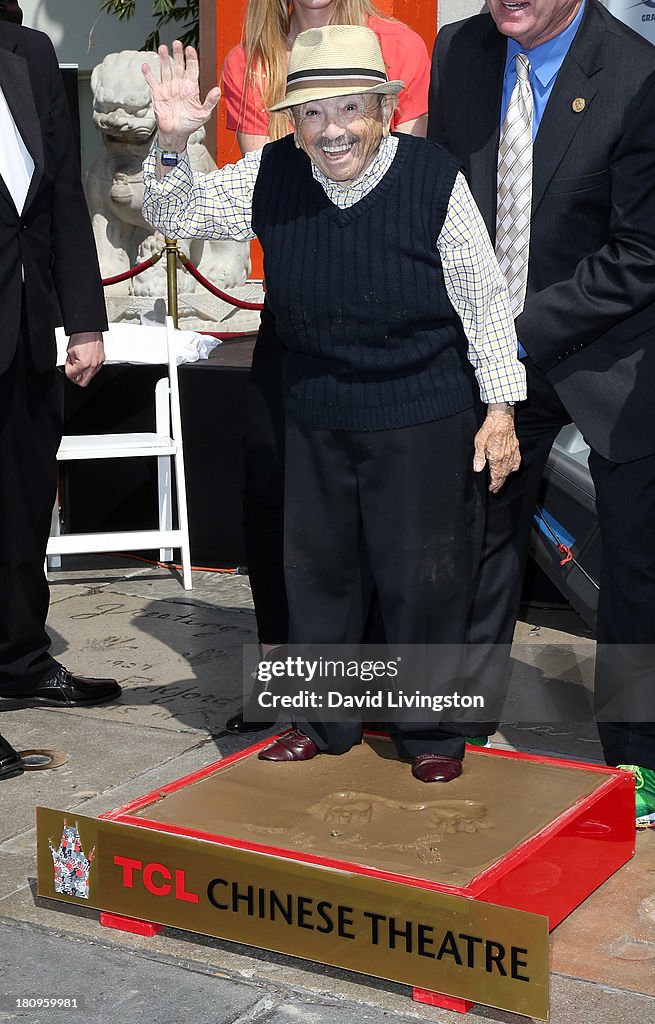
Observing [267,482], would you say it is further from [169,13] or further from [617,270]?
[169,13]

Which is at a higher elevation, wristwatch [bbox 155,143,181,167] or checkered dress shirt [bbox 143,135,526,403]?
wristwatch [bbox 155,143,181,167]

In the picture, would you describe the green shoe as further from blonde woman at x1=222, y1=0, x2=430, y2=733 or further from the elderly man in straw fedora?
blonde woman at x1=222, y1=0, x2=430, y2=733

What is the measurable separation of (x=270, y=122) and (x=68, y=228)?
94 centimetres

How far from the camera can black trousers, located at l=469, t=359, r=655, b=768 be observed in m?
3.33

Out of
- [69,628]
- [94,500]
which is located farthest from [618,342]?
[94,500]

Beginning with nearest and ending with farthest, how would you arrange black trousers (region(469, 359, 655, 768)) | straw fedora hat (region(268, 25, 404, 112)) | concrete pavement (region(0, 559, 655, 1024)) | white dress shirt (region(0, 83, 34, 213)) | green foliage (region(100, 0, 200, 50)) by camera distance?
concrete pavement (region(0, 559, 655, 1024)) → straw fedora hat (region(268, 25, 404, 112)) → black trousers (region(469, 359, 655, 768)) → white dress shirt (region(0, 83, 34, 213)) → green foliage (region(100, 0, 200, 50))

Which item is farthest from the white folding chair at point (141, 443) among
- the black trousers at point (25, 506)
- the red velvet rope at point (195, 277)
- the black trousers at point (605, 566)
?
the black trousers at point (605, 566)

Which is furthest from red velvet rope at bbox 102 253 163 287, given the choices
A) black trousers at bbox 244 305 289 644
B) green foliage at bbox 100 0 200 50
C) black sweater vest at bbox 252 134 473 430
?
green foliage at bbox 100 0 200 50

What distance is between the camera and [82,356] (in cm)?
426

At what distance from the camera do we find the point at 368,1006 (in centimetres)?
257

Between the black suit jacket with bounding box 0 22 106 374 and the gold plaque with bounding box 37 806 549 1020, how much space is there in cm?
169

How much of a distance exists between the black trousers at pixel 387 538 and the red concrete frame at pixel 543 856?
0.33m

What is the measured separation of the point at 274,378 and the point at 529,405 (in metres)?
0.76

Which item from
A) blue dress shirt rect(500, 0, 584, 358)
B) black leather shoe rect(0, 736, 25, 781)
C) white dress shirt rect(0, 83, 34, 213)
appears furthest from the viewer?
white dress shirt rect(0, 83, 34, 213)
